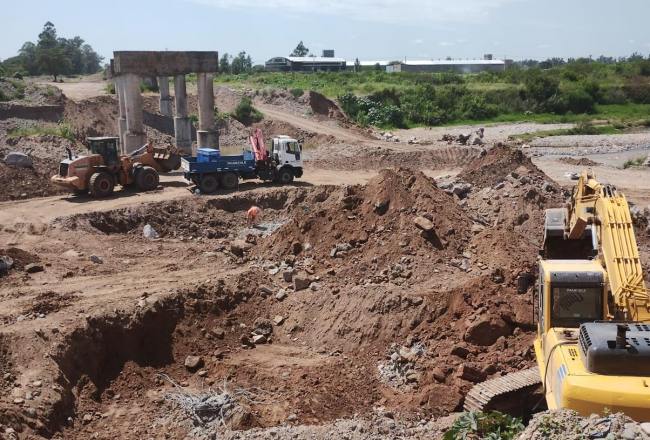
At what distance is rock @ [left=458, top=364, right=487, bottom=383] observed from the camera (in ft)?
40.1

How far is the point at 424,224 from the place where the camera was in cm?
1730

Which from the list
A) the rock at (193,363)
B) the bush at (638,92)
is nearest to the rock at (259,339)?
the rock at (193,363)

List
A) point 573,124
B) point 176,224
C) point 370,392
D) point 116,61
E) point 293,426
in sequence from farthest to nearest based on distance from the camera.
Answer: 1. point 573,124
2. point 116,61
3. point 176,224
4. point 370,392
5. point 293,426

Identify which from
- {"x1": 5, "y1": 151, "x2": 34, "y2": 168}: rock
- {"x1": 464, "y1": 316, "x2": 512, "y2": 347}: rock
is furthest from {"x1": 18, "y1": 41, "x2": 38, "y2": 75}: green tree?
{"x1": 464, "y1": 316, "x2": 512, "y2": 347}: rock

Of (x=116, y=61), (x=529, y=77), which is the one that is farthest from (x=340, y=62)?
(x=116, y=61)

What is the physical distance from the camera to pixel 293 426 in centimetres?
1159

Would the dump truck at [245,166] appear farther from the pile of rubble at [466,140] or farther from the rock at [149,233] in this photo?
the pile of rubble at [466,140]

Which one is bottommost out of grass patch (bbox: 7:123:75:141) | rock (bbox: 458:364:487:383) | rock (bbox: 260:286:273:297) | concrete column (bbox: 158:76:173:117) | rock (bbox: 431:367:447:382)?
rock (bbox: 431:367:447:382)

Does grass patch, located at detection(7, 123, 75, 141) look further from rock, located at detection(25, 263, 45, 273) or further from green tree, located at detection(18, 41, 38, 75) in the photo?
green tree, located at detection(18, 41, 38, 75)

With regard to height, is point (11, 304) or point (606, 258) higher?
point (606, 258)

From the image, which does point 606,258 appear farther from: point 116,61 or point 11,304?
point 116,61

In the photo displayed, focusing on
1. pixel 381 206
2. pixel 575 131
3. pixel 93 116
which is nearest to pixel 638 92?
pixel 575 131

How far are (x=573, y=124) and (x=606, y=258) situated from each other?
46.4 meters

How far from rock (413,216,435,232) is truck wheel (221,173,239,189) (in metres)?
11.7
